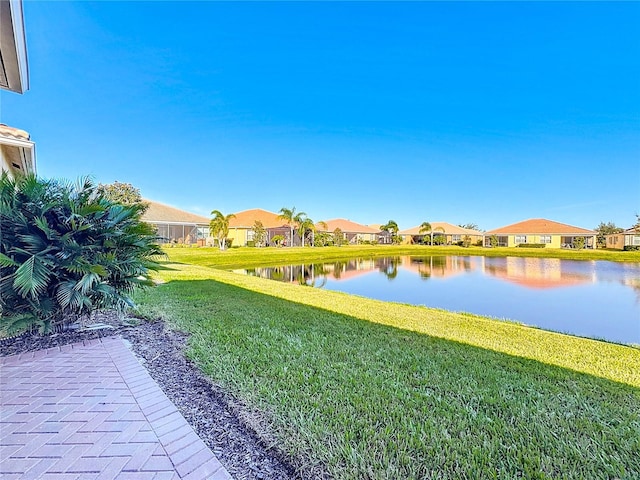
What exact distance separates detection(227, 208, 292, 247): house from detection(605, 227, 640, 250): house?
41.2 meters

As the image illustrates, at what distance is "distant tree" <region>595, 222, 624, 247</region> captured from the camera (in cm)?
4178

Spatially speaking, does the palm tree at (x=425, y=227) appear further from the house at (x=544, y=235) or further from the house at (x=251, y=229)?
the house at (x=251, y=229)

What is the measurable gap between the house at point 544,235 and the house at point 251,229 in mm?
32153

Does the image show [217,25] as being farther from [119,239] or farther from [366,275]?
[366,275]

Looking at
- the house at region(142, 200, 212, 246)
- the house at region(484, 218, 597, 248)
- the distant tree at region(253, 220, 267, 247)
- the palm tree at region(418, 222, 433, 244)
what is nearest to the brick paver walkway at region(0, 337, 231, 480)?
the house at region(142, 200, 212, 246)

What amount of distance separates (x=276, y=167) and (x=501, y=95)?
19920 mm

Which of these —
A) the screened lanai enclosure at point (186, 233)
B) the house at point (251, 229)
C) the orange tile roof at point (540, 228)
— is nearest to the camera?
the screened lanai enclosure at point (186, 233)

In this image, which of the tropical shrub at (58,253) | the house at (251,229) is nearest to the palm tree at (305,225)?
the house at (251,229)

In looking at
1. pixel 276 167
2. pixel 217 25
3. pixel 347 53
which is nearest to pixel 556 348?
pixel 217 25

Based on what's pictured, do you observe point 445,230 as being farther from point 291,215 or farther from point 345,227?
point 291,215

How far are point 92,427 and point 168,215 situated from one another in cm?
2725

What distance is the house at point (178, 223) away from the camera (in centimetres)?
2531

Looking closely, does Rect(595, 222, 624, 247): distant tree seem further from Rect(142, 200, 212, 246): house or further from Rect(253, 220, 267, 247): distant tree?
Rect(142, 200, 212, 246): house

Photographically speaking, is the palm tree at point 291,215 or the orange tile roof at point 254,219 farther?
the orange tile roof at point 254,219
